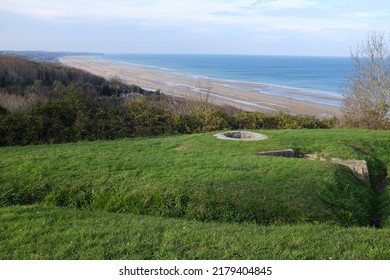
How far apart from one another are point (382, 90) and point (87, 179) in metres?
21.5

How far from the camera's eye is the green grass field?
17.5 feet

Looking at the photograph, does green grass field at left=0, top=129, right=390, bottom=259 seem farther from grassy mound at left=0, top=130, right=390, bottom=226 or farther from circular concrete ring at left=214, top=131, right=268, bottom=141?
circular concrete ring at left=214, top=131, right=268, bottom=141

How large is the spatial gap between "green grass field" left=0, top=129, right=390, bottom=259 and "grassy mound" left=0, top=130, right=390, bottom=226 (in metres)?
0.02

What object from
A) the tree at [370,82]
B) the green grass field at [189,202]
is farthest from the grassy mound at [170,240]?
the tree at [370,82]

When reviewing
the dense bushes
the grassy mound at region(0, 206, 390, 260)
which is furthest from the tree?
the grassy mound at region(0, 206, 390, 260)

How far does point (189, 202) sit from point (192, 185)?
53 centimetres

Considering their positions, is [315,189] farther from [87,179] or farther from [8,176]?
[8,176]

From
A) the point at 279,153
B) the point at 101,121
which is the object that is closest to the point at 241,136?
the point at 279,153

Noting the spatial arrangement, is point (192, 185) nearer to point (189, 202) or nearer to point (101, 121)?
point (189, 202)

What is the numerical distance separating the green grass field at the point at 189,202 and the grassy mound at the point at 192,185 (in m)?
0.02

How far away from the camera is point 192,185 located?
812cm

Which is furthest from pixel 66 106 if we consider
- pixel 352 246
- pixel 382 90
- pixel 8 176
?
pixel 382 90

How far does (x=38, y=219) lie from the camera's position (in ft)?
21.1

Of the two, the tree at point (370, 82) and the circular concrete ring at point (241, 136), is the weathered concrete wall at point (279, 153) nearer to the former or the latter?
the circular concrete ring at point (241, 136)
